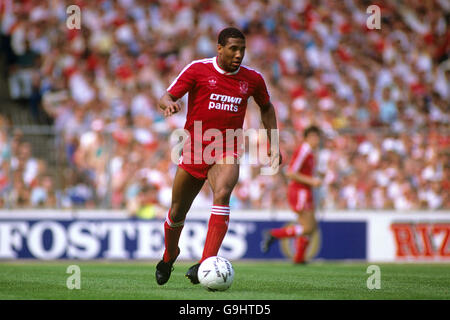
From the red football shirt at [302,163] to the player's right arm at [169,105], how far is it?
6.48 metres

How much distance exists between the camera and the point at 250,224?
1745cm

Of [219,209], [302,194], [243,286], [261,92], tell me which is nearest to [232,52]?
[261,92]

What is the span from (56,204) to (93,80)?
166 inches

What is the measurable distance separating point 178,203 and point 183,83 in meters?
1.33

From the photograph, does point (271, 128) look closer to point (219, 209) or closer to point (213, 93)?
point (213, 93)

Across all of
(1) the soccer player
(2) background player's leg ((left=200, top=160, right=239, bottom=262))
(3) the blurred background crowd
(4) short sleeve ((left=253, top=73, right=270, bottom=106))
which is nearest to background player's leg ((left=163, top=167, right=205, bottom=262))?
(1) the soccer player

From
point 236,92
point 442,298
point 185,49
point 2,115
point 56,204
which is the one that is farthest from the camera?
point 185,49

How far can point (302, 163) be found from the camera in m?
15.1

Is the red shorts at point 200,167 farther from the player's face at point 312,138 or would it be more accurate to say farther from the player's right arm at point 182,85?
the player's face at point 312,138

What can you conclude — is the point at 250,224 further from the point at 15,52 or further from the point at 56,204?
the point at 15,52

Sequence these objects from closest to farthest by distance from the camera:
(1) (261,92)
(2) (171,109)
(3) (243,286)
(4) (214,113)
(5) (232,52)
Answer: (2) (171,109)
(5) (232,52)
(4) (214,113)
(3) (243,286)
(1) (261,92)

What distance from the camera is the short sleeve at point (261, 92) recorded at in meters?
9.31
